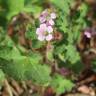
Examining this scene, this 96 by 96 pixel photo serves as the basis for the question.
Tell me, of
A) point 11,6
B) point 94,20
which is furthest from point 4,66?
point 94,20

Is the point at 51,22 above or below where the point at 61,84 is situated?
above

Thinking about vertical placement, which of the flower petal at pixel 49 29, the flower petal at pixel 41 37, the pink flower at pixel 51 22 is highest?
the pink flower at pixel 51 22

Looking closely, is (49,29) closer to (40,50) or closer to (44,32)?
(44,32)

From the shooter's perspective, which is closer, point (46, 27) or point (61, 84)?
point (46, 27)

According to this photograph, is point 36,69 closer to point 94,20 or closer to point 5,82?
point 5,82

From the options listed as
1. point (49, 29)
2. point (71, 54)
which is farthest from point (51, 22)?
point (71, 54)

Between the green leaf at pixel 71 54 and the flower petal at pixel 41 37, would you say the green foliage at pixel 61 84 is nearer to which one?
the green leaf at pixel 71 54

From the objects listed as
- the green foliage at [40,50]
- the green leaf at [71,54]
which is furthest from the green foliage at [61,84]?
the green leaf at [71,54]

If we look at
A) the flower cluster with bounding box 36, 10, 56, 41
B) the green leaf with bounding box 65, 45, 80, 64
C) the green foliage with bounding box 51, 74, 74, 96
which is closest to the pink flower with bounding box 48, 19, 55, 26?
the flower cluster with bounding box 36, 10, 56, 41
